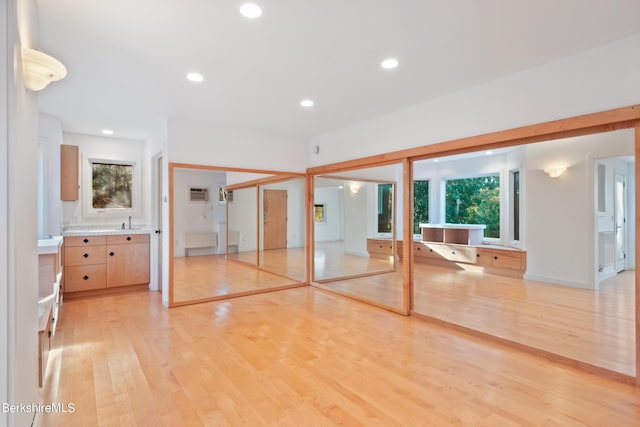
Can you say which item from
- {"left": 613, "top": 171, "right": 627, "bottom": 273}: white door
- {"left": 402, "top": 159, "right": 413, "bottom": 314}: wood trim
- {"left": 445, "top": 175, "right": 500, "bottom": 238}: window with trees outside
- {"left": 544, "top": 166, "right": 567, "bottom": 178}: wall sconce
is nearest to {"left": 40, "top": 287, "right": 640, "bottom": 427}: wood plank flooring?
{"left": 402, "top": 159, "right": 413, "bottom": 314}: wood trim

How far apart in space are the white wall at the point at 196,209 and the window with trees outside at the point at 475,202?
5.87 metres

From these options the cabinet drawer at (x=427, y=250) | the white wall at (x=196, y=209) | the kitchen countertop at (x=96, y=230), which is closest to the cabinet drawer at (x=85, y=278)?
the kitchen countertop at (x=96, y=230)

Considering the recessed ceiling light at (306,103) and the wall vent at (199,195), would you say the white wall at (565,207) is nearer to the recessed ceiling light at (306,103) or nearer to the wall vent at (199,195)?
the recessed ceiling light at (306,103)

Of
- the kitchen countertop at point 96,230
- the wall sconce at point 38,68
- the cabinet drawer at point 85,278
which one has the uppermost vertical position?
the wall sconce at point 38,68

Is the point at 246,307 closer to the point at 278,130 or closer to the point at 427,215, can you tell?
the point at 278,130

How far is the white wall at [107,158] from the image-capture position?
519cm

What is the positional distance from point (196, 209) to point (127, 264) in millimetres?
3531

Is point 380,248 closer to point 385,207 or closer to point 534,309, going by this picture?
point 385,207

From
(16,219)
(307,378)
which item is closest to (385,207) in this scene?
(307,378)

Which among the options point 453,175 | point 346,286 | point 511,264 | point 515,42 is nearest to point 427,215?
point 453,175

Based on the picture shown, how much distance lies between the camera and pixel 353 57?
2721mm

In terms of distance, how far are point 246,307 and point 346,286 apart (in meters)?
1.78

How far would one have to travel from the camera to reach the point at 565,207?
Answer: 5.29 m

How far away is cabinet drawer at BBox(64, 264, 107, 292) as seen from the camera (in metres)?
4.47
